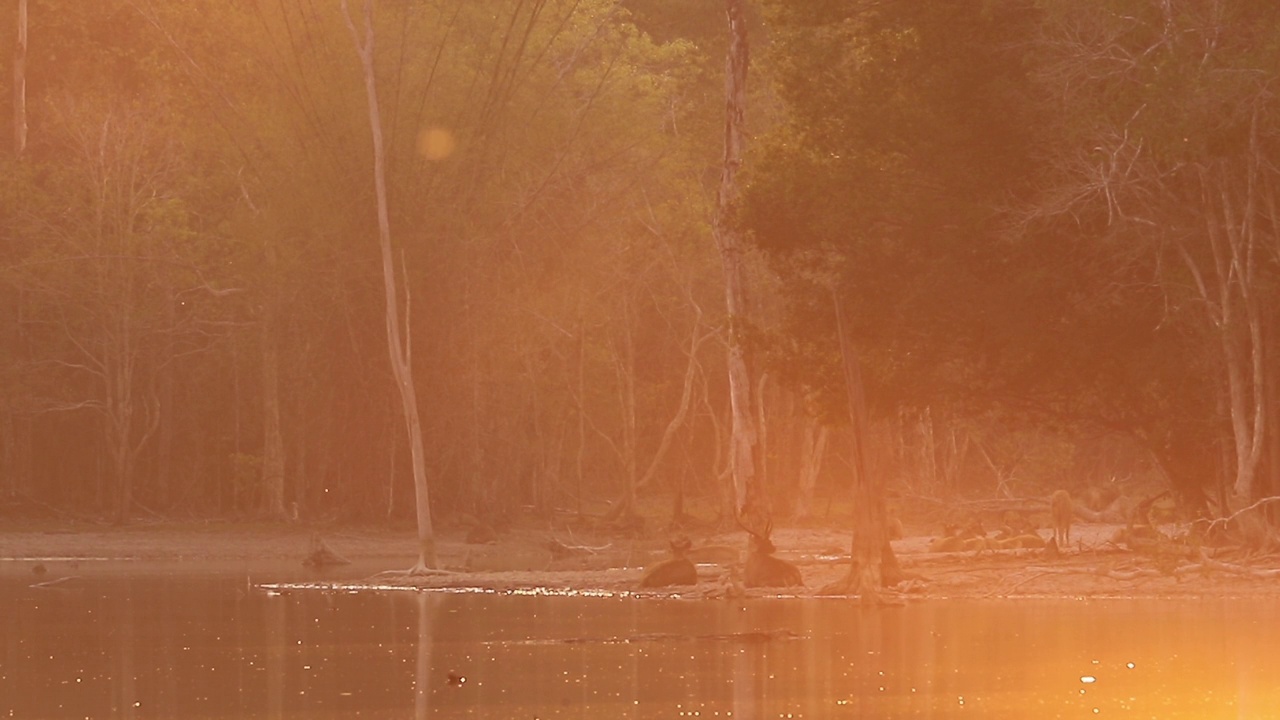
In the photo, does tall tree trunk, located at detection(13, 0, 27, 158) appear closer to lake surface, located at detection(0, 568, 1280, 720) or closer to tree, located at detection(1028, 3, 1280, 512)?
lake surface, located at detection(0, 568, 1280, 720)

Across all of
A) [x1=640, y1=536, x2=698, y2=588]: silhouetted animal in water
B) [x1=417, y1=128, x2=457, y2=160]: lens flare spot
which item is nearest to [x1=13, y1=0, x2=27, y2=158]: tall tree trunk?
[x1=417, y1=128, x2=457, y2=160]: lens flare spot

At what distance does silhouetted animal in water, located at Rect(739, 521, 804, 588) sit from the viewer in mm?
26828

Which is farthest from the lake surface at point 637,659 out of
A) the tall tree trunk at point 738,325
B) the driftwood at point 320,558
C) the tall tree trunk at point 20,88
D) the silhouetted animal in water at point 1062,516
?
the tall tree trunk at point 20,88

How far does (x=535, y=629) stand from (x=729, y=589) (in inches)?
214

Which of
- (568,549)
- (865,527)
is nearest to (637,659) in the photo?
(865,527)

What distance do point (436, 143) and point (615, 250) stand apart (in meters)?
10.3

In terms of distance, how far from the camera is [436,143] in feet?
143

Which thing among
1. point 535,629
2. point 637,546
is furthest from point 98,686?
point 637,546

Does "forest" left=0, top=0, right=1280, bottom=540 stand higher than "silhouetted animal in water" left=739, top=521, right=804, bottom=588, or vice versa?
"forest" left=0, top=0, right=1280, bottom=540

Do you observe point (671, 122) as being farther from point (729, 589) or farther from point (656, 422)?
point (729, 589)

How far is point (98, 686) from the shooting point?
51.5ft

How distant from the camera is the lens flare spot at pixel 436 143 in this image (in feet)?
142

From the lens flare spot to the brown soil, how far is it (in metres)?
8.11

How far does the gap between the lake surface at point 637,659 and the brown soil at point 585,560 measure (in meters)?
2.15
